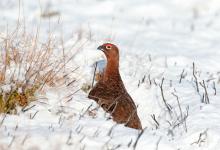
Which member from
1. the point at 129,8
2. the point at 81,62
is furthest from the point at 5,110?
the point at 129,8

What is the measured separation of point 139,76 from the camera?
789cm

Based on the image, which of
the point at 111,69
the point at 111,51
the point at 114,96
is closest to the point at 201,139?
the point at 114,96

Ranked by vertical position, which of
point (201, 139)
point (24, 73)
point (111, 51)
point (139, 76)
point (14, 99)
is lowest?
point (201, 139)

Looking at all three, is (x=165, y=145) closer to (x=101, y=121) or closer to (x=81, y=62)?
(x=101, y=121)

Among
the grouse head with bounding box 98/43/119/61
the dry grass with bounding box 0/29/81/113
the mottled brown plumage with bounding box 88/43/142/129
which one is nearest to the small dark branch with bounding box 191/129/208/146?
the mottled brown plumage with bounding box 88/43/142/129

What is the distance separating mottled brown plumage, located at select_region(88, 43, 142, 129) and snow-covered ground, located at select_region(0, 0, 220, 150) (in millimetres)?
196

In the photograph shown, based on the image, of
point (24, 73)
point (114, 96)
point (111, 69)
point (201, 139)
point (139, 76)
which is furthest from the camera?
point (139, 76)

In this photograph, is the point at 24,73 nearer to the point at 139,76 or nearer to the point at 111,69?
the point at 111,69

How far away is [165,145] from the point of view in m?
5.32

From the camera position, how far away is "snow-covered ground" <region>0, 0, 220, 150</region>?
525 centimetres

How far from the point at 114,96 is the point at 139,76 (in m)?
1.33

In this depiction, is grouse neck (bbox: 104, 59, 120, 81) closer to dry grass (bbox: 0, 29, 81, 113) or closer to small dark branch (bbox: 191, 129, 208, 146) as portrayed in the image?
dry grass (bbox: 0, 29, 81, 113)

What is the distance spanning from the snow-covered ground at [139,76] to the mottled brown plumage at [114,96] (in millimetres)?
196

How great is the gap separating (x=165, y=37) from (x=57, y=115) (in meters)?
5.08
